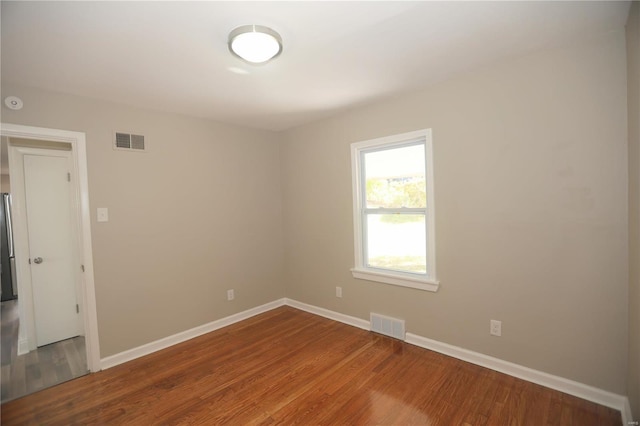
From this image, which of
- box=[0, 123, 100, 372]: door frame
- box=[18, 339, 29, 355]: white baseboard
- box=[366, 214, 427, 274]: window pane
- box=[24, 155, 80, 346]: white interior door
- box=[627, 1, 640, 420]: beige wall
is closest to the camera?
box=[627, 1, 640, 420]: beige wall

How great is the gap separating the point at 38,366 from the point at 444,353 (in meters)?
3.85

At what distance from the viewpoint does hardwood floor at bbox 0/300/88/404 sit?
8.00 feet

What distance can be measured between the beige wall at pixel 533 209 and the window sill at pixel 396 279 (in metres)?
0.08

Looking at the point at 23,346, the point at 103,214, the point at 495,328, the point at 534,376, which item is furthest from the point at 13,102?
the point at 534,376

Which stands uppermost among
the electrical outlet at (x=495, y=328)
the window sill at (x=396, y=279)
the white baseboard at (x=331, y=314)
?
the window sill at (x=396, y=279)

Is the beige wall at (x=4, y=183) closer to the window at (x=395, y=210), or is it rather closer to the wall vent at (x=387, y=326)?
the window at (x=395, y=210)

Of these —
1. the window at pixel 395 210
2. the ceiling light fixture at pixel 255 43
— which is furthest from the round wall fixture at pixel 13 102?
the window at pixel 395 210

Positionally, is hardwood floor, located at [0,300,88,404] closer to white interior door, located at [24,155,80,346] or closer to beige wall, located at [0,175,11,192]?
white interior door, located at [24,155,80,346]

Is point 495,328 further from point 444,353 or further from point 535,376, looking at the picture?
point 444,353

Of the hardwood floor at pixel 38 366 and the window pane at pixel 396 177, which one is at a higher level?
the window pane at pixel 396 177

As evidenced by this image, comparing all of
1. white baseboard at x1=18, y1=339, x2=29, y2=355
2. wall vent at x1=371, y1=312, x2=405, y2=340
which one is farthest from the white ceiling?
white baseboard at x1=18, y1=339, x2=29, y2=355

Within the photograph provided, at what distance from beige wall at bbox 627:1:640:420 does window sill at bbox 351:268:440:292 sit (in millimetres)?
1266

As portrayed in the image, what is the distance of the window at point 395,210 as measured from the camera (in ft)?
9.29

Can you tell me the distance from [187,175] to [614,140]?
3683 millimetres
